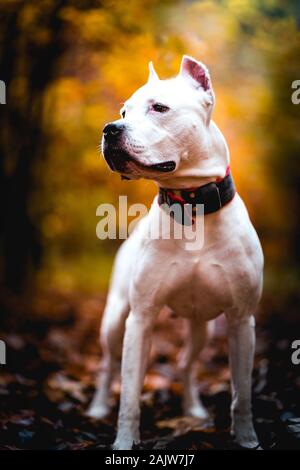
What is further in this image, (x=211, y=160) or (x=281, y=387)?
(x=281, y=387)

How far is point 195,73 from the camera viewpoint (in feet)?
10.6

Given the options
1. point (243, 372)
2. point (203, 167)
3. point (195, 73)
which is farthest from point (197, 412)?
point (195, 73)

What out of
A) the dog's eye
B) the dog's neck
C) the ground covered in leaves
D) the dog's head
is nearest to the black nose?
the dog's head

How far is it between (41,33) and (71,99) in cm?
162

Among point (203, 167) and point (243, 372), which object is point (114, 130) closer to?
point (203, 167)

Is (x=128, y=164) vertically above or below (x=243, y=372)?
above

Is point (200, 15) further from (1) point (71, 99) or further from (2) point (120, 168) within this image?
(2) point (120, 168)

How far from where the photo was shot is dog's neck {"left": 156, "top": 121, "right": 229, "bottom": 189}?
10.3 ft

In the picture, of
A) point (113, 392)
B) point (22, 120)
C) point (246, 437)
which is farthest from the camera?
point (22, 120)

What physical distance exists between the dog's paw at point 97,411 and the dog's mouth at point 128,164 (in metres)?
2.17

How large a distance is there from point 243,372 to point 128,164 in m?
1.54
